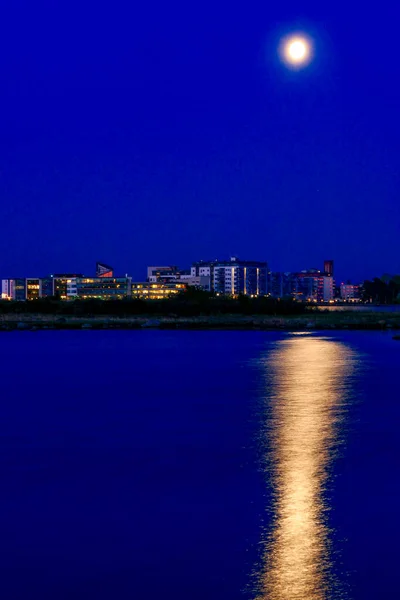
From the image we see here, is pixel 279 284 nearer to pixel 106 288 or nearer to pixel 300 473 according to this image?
pixel 106 288

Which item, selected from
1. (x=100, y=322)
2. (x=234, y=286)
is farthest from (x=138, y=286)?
(x=100, y=322)

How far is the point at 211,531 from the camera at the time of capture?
→ 29.8ft

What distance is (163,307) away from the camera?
2874 inches

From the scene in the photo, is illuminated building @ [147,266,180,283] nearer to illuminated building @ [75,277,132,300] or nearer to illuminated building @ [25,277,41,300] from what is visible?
illuminated building @ [75,277,132,300]

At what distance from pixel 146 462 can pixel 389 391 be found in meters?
11.1

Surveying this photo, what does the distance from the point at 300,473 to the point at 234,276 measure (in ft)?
439

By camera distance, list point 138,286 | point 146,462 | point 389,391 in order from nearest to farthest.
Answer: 1. point 146,462
2. point 389,391
3. point 138,286

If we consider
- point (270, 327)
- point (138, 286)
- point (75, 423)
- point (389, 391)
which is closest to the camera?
point (75, 423)

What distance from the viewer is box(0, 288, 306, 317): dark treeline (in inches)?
2825

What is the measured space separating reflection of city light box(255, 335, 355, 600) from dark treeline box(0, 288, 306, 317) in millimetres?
44616

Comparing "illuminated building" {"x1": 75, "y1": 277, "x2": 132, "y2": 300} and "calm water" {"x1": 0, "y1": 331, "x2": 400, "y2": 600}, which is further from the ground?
"illuminated building" {"x1": 75, "y1": 277, "x2": 132, "y2": 300}

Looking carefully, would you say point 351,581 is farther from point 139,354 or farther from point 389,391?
point 139,354

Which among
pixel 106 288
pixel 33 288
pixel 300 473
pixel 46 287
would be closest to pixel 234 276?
pixel 106 288

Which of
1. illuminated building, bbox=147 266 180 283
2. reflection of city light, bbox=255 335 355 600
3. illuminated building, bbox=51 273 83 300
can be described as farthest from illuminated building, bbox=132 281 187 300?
reflection of city light, bbox=255 335 355 600
